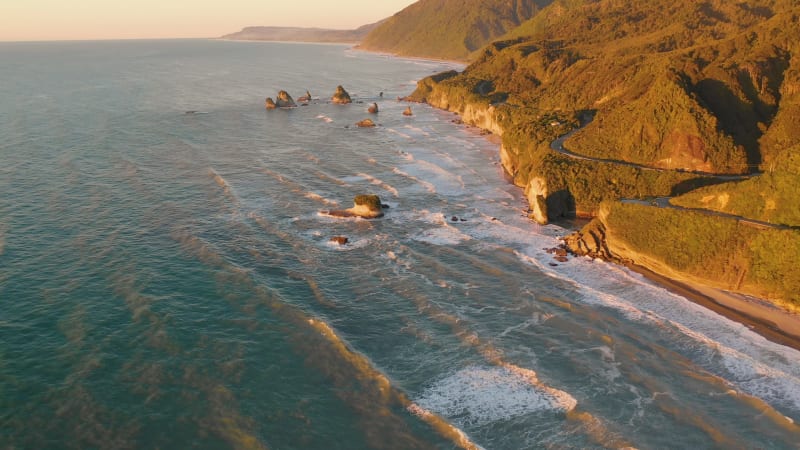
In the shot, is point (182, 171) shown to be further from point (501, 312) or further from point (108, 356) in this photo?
point (501, 312)

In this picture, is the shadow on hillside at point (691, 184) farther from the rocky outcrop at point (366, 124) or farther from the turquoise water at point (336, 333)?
the rocky outcrop at point (366, 124)

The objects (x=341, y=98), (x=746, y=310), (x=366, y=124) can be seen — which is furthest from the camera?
(x=341, y=98)

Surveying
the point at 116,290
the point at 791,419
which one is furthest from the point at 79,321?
the point at 791,419

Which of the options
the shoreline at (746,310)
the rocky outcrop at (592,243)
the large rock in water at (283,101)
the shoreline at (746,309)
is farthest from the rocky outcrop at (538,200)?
the large rock in water at (283,101)

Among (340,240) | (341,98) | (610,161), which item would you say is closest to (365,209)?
(340,240)

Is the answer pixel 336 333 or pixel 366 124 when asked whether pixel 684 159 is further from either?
pixel 366 124
